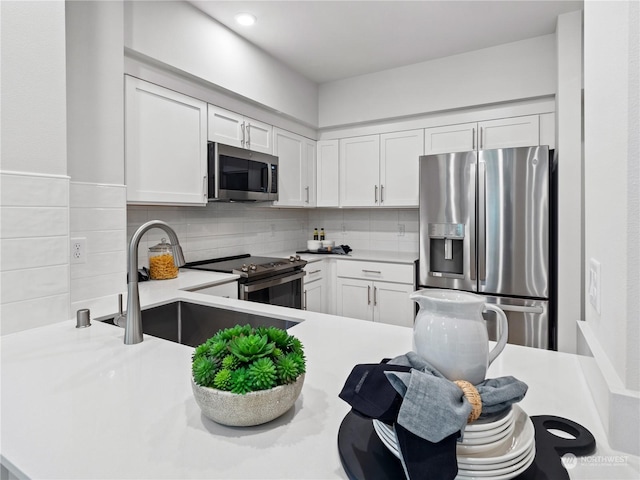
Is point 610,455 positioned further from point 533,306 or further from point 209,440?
point 533,306

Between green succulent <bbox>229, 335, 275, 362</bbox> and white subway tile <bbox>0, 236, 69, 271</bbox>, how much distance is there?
1.05 m

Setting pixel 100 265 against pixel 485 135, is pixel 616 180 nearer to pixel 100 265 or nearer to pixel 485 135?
pixel 100 265

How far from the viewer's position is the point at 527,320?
257cm

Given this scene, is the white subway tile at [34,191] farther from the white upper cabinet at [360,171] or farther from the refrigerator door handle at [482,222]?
the white upper cabinet at [360,171]

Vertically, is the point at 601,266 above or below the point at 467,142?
below

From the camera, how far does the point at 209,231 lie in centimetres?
307

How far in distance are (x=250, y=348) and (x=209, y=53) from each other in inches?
95.8

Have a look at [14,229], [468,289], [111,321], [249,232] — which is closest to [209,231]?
[249,232]

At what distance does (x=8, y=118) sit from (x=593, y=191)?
5.82 ft

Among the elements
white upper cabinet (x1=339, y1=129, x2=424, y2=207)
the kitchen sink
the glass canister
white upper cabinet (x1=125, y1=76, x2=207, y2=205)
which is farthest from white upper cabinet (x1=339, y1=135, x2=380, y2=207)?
the kitchen sink

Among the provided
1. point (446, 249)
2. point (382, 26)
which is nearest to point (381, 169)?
point (446, 249)

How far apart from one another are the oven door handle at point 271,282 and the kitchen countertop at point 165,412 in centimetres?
120

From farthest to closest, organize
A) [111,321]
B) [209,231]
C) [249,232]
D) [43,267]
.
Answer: [249,232], [209,231], [111,321], [43,267]

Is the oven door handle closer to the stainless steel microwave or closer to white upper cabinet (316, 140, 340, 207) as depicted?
the stainless steel microwave
